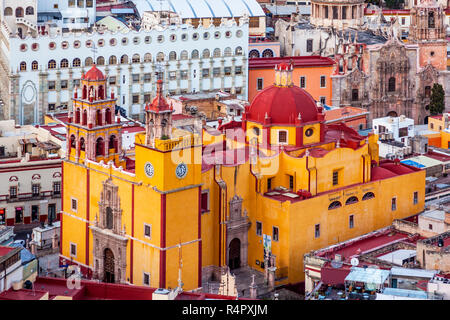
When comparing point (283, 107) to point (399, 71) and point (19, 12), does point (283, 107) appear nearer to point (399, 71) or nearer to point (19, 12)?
point (399, 71)

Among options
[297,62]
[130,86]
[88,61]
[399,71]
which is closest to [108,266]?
[88,61]

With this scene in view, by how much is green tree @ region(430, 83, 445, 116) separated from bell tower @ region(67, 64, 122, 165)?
200 feet

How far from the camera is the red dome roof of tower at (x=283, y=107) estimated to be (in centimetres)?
10319

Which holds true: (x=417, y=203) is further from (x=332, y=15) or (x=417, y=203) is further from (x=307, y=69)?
(x=332, y=15)

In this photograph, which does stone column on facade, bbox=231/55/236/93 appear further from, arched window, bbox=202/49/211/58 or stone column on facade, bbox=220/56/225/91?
arched window, bbox=202/49/211/58

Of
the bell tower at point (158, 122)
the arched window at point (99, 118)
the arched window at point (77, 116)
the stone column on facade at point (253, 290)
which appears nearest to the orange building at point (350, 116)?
the arched window at point (99, 118)

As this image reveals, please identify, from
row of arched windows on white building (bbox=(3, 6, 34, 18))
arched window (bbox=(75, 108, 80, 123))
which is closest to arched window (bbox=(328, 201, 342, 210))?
arched window (bbox=(75, 108, 80, 123))

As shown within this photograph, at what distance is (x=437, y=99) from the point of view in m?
150

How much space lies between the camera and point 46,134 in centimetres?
12219

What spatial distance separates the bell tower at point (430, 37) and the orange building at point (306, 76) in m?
12.7

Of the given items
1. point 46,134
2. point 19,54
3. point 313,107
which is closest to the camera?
point 313,107

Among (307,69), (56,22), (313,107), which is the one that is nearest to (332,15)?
(307,69)

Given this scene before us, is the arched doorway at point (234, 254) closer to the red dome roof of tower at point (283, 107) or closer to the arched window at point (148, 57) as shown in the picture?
the red dome roof of tower at point (283, 107)

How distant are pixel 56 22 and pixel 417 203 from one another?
2636 inches
